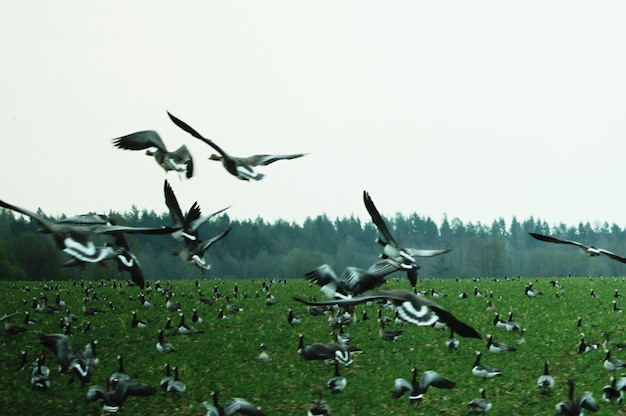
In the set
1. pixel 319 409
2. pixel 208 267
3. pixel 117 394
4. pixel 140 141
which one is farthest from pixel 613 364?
pixel 140 141

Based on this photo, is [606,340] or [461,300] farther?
[461,300]

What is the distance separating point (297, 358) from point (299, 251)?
81.0 m

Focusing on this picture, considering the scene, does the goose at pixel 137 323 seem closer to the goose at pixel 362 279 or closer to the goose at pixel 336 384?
the goose at pixel 336 384

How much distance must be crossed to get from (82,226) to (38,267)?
64112 mm

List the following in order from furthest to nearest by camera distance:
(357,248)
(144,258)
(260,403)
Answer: (357,248) < (144,258) < (260,403)

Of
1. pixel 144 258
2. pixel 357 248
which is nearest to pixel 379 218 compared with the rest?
pixel 144 258

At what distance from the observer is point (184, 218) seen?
1466 centimetres

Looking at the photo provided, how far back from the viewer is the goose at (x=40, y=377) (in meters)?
19.2

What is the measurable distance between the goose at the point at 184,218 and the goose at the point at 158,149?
53 centimetres

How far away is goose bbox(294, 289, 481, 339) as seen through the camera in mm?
9934

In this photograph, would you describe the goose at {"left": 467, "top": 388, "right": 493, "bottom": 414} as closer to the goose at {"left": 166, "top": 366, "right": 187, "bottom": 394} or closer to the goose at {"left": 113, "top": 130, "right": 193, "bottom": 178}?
the goose at {"left": 166, "top": 366, "right": 187, "bottom": 394}

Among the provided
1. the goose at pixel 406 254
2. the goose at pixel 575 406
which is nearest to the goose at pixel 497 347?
the goose at pixel 575 406

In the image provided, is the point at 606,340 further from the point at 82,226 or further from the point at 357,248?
the point at 357,248

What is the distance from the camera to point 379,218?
41.4 feet
